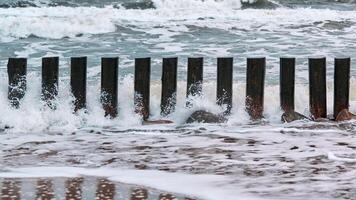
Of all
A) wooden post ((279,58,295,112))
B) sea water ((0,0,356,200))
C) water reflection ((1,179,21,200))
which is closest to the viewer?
water reflection ((1,179,21,200))

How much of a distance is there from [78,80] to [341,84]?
2.94m

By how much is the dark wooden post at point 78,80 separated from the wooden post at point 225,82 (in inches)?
58.3

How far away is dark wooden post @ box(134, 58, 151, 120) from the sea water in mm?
150

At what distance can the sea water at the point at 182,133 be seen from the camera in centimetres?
548

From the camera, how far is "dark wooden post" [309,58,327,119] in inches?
323

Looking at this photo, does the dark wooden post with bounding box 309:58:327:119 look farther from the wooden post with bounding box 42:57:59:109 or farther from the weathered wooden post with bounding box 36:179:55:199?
the weathered wooden post with bounding box 36:179:55:199

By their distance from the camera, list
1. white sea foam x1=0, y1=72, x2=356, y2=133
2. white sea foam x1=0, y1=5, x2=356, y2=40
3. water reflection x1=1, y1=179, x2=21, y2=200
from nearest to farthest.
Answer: water reflection x1=1, y1=179, x2=21, y2=200 → white sea foam x1=0, y1=72, x2=356, y2=133 → white sea foam x1=0, y1=5, x2=356, y2=40

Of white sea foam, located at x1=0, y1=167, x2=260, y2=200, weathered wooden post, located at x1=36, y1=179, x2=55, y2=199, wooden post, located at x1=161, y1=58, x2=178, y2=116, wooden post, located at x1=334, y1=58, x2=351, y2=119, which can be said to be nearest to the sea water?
white sea foam, located at x1=0, y1=167, x2=260, y2=200

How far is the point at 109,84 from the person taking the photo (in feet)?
26.6

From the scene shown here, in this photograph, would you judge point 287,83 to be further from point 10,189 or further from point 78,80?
point 10,189

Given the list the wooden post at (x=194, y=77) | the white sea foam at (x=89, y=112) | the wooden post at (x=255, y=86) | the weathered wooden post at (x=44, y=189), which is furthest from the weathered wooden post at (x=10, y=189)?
the wooden post at (x=255, y=86)

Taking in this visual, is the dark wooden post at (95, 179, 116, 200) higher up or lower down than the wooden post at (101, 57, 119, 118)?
lower down

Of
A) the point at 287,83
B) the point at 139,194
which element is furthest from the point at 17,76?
the point at 139,194

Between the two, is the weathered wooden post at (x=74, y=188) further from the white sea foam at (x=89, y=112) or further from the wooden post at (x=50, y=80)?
the wooden post at (x=50, y=80)
